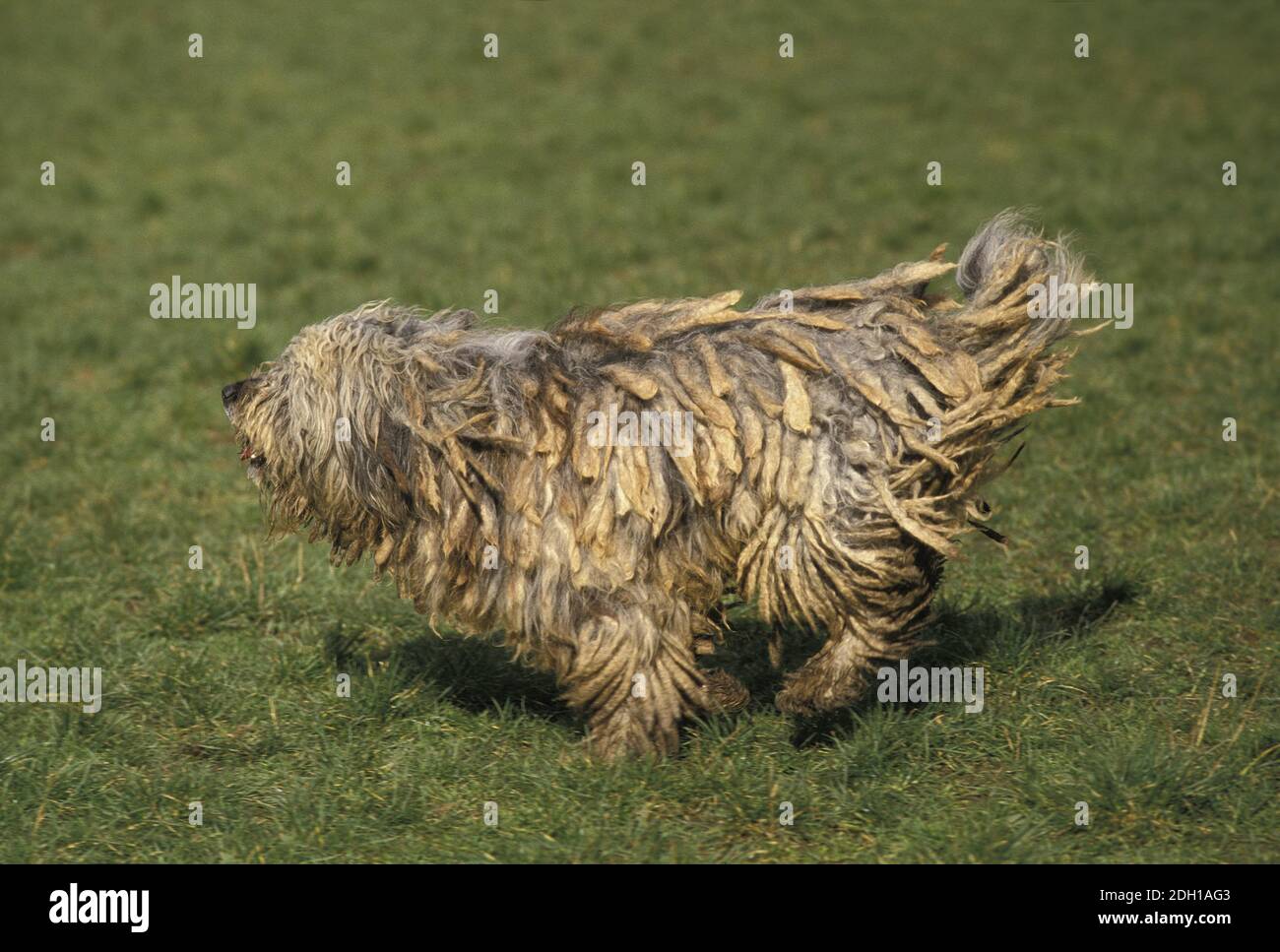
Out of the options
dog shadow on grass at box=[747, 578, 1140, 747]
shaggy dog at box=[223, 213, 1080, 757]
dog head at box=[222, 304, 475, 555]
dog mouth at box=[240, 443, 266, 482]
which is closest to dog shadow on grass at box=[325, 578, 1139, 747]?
dog shadow on grass at box=[747, 578, 1140, 747]

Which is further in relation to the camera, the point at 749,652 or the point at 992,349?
the point at 749,652

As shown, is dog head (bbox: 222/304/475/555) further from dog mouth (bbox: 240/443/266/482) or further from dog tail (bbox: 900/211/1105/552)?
dog tail (bbox: 900/211/1105/552)

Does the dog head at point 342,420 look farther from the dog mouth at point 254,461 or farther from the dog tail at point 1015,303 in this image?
the dog tail at point 1015,303

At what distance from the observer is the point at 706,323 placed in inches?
202

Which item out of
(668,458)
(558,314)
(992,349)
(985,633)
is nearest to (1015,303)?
(992,349)

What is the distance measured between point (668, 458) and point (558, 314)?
5178 mm

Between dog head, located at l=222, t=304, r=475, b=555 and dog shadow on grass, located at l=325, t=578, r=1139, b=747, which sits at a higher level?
dog head, located at l=222, t=304, r=475, b=555

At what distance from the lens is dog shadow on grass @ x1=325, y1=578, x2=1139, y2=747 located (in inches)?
236

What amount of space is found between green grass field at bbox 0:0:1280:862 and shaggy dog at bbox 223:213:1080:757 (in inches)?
23.2

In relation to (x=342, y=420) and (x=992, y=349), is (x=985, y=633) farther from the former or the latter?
(x=342, y=420)

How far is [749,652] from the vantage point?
6.28 m

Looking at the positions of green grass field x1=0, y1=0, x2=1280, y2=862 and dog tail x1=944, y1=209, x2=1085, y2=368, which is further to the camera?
green grass field x1=0, y1=0, x2=1280, y2=862

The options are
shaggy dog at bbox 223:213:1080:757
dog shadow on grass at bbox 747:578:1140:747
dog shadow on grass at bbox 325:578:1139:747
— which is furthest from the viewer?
dog shadow on grass at bbox 325:578:1139:747

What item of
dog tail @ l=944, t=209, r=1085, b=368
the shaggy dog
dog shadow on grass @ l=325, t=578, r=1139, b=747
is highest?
dog tail @ l=944, t=209, r=1085, b=368
